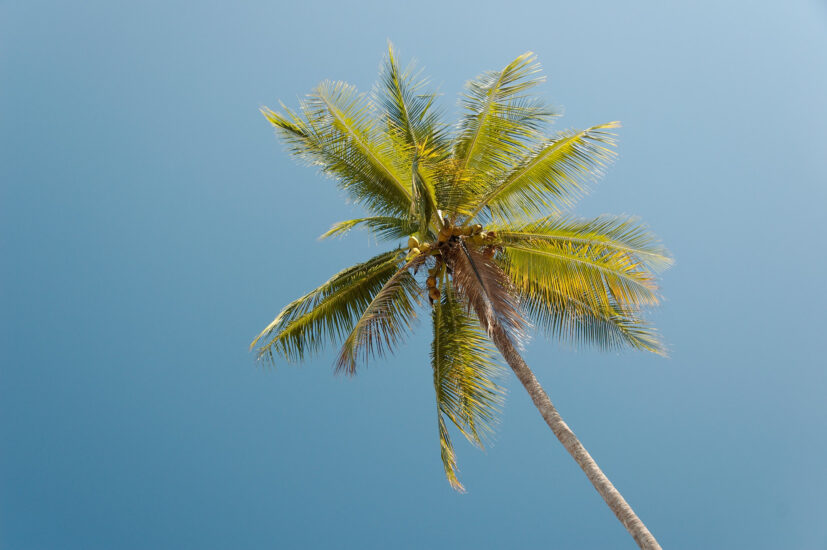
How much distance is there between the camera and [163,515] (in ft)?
78.0

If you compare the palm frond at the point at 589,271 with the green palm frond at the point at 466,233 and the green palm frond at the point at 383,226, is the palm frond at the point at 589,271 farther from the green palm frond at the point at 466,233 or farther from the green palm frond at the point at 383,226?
the green palm frond at the point at 383,226

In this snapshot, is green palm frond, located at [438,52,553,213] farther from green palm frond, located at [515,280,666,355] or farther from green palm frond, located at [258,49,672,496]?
green palm frond, located at [515,280,666,355]

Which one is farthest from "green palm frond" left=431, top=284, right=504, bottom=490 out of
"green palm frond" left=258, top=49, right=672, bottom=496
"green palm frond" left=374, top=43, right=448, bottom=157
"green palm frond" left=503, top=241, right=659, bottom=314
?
"green palm frond" left=374, top=43, right=448, bottom=157

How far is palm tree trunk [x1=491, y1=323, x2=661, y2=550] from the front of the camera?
26.9 ft

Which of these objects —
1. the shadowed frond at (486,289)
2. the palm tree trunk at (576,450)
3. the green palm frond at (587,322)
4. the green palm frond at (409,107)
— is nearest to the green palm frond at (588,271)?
the shadowed frond at (486,289)

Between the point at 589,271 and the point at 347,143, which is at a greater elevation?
the point at 347,143

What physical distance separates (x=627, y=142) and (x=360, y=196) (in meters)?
16.2

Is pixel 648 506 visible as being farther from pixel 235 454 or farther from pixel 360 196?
pixel 360 196

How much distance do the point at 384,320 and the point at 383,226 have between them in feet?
7.98

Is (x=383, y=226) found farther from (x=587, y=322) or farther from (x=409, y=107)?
(x=587, y=322)

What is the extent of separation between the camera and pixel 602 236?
9.66 m

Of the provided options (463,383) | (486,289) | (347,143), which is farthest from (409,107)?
(463,383)

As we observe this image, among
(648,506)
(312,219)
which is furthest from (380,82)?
(648,506)

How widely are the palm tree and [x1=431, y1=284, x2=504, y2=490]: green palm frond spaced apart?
0.07 ft
